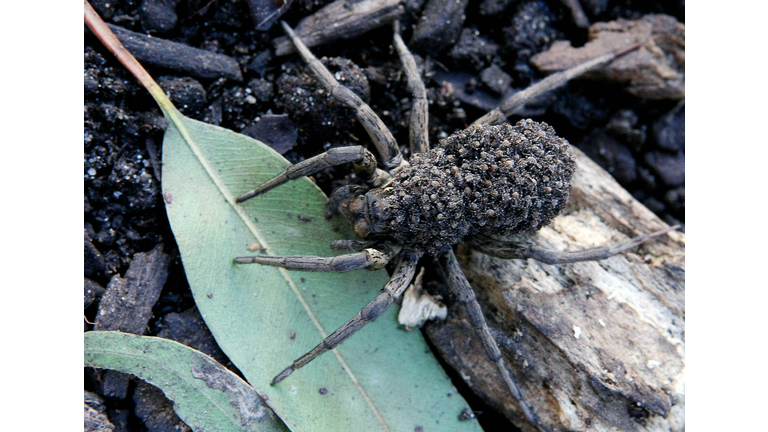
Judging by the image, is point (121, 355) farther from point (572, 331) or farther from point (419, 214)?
point (572, 331)

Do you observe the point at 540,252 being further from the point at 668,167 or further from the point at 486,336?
the point at 668,167

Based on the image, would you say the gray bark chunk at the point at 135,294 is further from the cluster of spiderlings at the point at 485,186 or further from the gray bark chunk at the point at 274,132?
the cluster of spiderlings at the point at 485,186

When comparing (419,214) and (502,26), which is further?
(502,26)

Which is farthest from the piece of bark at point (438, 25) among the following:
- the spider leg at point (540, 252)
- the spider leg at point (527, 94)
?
the spider leg at point (540, 252)

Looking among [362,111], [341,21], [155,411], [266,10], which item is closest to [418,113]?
[362,111]

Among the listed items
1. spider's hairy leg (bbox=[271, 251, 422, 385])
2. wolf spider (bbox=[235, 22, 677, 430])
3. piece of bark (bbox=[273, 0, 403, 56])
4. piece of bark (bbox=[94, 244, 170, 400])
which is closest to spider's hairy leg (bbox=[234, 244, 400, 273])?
wolf spider (bbox=[235, 22, 677, 430])

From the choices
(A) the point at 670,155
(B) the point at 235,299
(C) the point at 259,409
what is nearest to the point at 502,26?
(A) the point at 670,155
